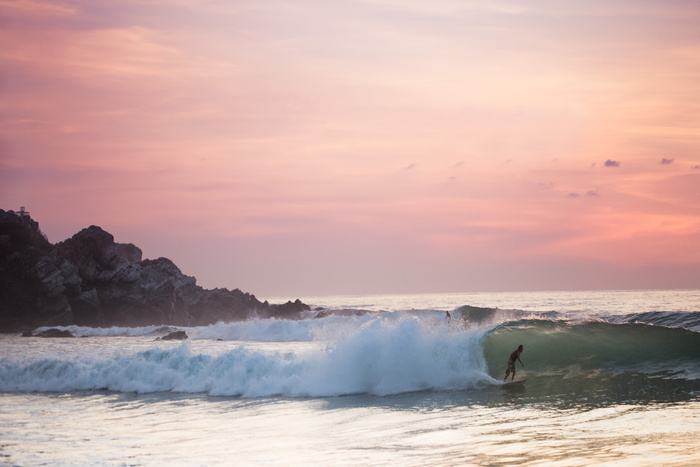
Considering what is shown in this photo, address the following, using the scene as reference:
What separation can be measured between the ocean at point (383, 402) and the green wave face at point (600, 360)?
0.22ft

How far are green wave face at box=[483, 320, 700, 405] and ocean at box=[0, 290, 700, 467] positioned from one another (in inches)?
2.6

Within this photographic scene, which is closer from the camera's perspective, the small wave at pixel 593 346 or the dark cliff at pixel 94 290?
the small wave at pixel 593 346

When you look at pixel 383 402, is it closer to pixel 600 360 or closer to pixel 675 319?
pixel 600 360

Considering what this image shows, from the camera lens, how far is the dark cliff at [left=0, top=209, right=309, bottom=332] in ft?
172

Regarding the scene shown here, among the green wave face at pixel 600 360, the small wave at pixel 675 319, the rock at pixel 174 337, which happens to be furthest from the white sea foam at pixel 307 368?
the rock at pixel 174 337

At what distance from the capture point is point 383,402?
15.9m

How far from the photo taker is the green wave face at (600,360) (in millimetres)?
15758

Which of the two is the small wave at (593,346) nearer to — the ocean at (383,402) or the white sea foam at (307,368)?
the ocean at (383,402)

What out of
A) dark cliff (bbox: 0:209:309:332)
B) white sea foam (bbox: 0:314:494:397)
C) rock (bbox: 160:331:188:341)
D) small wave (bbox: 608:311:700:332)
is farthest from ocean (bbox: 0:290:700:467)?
dark cliff (bbox: 0:209:309:332)

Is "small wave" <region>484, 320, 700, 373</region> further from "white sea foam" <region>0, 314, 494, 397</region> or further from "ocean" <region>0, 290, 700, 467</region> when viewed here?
"white sea foam" <region>0, 314, 494, 397</region>

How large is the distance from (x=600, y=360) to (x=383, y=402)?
8862 millimetres

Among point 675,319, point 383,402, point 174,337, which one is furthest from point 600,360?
point 174,337

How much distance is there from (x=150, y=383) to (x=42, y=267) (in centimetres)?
3864

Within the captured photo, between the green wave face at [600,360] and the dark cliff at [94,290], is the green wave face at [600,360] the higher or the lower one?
the lower one
